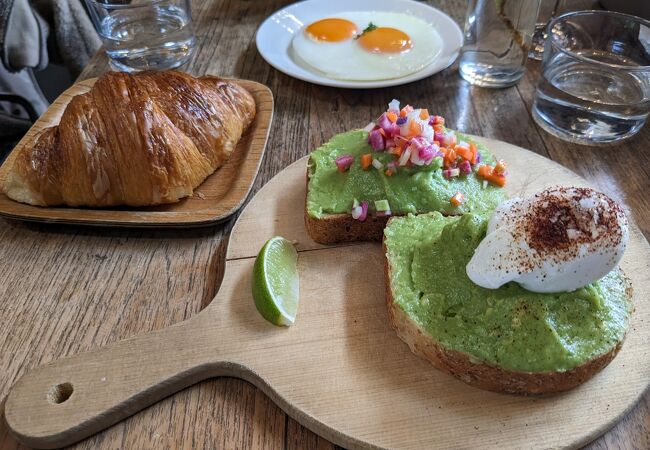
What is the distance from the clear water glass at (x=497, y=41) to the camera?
2.49 meters

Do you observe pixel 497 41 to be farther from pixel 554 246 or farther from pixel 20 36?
pixel 20 36

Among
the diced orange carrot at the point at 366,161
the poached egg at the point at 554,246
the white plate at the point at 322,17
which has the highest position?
the poached egg at the point at 554,246

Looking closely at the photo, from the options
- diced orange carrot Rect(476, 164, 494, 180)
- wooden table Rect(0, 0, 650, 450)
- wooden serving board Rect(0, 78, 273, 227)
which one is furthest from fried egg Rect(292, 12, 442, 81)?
diced orange carrot Rect(476, 164, 494, 180)

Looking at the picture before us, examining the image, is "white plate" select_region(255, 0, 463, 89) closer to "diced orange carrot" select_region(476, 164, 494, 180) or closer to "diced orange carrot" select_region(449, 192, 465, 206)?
"diced orange carrot" select_region(476, 164, 494, 180)

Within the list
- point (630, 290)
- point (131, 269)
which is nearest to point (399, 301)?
point (630, 290)

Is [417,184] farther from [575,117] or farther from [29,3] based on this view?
[29,3]

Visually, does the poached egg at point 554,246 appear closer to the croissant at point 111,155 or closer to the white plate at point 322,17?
the croissant at point 111,155

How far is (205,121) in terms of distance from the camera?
217 centimetres

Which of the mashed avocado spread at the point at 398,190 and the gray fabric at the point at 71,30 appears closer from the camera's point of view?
the mashed avocado spread at the point at 398,190

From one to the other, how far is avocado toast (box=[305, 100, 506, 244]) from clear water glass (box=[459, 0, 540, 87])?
2.97 ft

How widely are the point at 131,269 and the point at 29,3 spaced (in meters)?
2.49

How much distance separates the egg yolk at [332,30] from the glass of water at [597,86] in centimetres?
106

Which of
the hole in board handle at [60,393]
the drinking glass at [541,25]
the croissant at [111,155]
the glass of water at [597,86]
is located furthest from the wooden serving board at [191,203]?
the drinking glass at [541,25]

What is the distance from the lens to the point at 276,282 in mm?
1650
